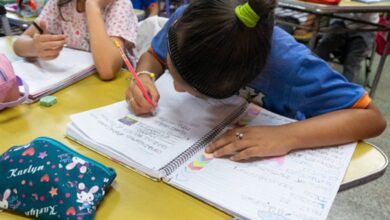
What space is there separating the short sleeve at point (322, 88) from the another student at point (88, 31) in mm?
531

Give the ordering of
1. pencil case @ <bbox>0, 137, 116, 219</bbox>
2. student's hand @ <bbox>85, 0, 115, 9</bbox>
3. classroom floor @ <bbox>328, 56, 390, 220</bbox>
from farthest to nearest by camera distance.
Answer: classroom floor @ <bbox>328, 56, 390, 220</bbox> → student's hand @ <bbox>85, 0, 115, 9</bbox> → pencil case @ <bbox>0, 137, 116, 219</bbox>

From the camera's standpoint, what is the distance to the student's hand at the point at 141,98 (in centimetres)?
78

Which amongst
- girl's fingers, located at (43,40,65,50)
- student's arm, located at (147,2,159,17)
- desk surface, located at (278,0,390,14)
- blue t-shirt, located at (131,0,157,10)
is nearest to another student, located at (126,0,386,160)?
girl's fingers, located at (43,40,65,50)

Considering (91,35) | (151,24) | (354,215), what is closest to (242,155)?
(91,35)

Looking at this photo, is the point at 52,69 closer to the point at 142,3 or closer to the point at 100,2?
the point at 100,2

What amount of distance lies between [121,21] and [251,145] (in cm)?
71

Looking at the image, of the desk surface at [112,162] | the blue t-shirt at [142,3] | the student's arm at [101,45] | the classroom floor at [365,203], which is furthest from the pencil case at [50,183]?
the blue t-shirt at [142,3]

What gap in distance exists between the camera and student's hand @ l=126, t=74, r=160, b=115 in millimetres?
780

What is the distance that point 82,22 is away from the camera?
1259mm

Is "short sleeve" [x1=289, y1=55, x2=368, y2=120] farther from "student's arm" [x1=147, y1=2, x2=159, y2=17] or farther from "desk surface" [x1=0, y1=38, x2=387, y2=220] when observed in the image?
"student's arm" [x1=147, y1=2, x2=159, y2=17]

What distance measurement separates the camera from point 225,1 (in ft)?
2.12

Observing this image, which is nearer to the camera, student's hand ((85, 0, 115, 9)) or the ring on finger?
the ring on finger

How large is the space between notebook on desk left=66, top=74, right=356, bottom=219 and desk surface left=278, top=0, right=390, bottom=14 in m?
1.12

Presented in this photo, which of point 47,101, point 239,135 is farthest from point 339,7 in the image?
point 47,101
